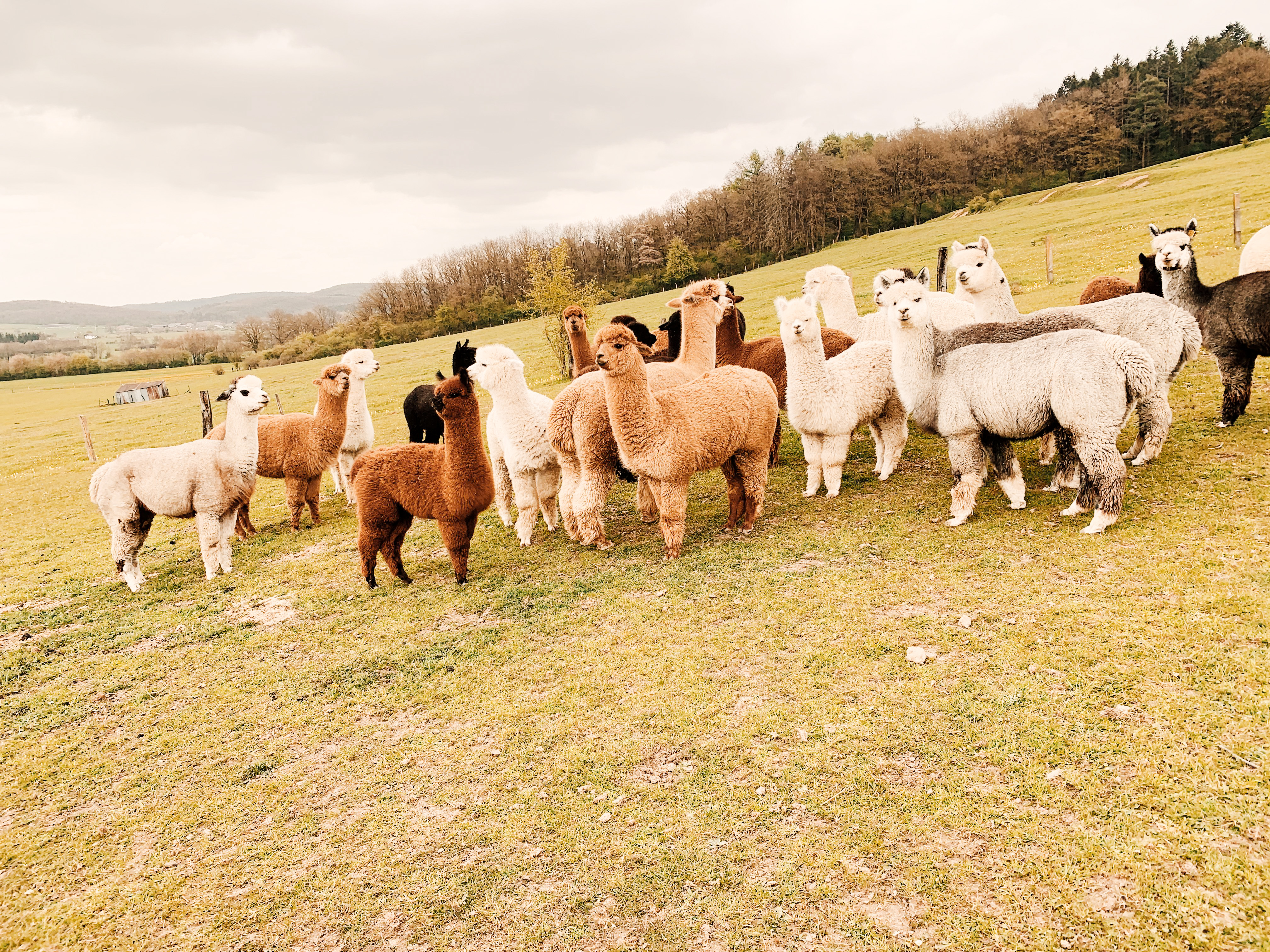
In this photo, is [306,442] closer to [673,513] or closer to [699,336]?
[699,336]

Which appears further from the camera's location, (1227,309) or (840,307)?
(840,307)

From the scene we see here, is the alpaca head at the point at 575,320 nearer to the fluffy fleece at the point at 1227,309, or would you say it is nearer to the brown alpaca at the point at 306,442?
the brown alpaca at the point at 306,442

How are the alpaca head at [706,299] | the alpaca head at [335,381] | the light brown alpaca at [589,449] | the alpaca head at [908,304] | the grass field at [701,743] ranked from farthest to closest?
1. the alpaca head at [335,381]
2. the alpaca head at [706,299]
3. the light brown alpaca at [589,449]
4. the alpaca head at [908,304]
5. the grass field at [701,743]

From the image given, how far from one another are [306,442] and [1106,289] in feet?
33.2

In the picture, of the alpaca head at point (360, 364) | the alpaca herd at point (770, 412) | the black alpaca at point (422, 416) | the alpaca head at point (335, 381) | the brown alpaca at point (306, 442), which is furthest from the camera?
the black alpaca at point (422, 416)

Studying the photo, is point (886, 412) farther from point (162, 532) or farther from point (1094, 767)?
point (162, 532)

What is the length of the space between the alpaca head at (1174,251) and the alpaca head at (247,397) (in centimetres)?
911

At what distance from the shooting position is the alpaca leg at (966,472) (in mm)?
5461

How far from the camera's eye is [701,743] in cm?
339

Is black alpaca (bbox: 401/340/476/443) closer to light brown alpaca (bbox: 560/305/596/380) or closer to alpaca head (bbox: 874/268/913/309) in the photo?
light brown alpaca (bbox: 560/305/596/380)

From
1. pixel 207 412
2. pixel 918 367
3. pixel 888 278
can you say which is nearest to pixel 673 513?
pixel 918 367

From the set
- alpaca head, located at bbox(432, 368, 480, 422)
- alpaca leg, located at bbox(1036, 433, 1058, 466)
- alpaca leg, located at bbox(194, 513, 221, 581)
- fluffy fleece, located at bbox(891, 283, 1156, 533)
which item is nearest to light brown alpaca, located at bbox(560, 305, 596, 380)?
alpaca head, located at bbox(432, 368, 480, 422)

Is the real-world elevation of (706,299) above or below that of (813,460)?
above

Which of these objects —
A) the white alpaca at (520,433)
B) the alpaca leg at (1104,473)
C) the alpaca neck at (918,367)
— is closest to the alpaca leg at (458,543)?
the white alpaca at (520,433)
